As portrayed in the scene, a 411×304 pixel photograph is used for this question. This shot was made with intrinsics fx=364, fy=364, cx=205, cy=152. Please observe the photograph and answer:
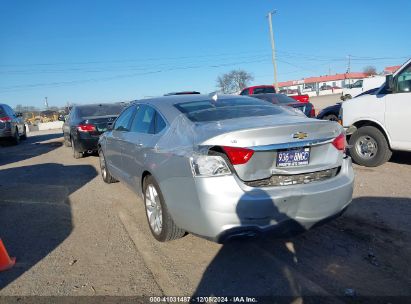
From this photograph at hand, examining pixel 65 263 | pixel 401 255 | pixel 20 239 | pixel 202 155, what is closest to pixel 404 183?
pixel 401 255

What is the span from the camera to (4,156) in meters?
12.5

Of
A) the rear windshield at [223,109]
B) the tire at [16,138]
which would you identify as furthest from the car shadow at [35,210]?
the tire at [16,138]

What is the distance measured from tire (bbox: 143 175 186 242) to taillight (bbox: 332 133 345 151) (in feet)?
5.80

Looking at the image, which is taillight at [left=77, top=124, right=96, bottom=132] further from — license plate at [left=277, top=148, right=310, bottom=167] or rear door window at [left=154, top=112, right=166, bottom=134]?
license plate at [left=277, top=148, right=310, bottom=167]

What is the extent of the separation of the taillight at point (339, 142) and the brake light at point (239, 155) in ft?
3.24

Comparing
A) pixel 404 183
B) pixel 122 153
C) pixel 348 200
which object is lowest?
pixel 404 183

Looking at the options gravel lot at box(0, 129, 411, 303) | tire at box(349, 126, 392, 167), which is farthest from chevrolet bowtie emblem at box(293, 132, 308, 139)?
tire at box(349, 126, 392, 167)

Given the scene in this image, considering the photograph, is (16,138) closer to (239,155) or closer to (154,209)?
(154,209)

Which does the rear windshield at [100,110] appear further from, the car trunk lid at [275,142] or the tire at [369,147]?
the car trunk lid at [275,142]

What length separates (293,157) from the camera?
3188 mm

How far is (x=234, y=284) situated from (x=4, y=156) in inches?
467

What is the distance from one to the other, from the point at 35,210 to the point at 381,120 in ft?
20.4

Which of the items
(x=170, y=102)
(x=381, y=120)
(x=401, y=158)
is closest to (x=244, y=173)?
(x=170, y=102)

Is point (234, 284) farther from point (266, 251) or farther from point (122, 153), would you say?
point (122, 153)
